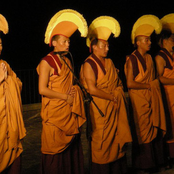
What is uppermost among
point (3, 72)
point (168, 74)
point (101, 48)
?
point (101, 48)

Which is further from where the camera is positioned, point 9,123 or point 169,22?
point 169,22

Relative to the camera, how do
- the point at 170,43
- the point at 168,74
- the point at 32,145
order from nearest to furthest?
the point at 168,74, the point at 170,43, the point at 32,145

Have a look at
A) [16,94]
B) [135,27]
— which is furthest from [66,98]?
[135,27]

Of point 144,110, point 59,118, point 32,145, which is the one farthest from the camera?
point 32,145

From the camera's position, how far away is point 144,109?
393 cm

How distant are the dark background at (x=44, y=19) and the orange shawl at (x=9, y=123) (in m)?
8.96

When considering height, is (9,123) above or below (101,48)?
below

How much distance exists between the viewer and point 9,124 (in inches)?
115

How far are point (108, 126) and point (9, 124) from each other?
1286 millimetres

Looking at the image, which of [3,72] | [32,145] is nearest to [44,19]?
[32,145]

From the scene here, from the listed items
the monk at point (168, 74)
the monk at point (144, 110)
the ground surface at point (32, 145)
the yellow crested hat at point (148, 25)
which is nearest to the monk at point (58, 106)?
the ground surface at point (32, 145)

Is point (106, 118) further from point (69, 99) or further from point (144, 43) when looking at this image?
point (144, 43)

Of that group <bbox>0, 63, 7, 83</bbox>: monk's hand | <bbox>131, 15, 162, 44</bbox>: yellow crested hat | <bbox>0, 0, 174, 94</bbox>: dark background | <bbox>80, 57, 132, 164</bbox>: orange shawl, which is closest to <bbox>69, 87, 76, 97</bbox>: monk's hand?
<bbox>80, 57, 132, 164</bbox>: orange shawl

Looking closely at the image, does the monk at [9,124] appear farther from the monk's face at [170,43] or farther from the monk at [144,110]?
the monk's face at [170,43]
